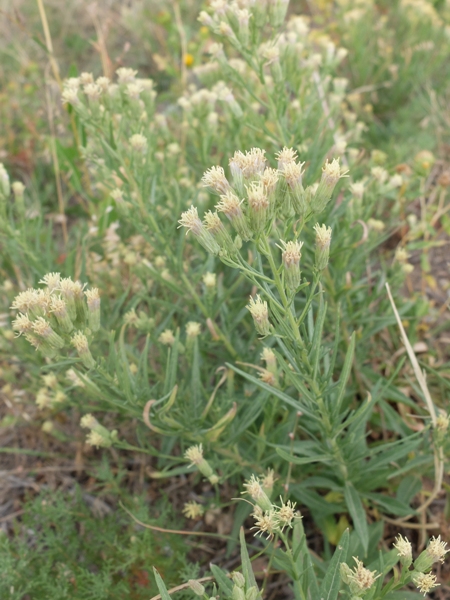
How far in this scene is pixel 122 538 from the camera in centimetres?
206

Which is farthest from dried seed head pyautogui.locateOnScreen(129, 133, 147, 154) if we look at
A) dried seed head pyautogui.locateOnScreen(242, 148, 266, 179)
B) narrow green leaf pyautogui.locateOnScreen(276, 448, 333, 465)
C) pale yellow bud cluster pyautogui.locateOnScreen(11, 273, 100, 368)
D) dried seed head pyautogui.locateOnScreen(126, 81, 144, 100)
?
narrow green leaf pyautogui.locateOnScreen(276, 448, 333, 465)

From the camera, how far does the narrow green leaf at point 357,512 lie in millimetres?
1688

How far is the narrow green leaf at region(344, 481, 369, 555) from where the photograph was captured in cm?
169

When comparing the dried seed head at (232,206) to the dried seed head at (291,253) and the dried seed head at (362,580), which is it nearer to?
the dried seed head at (291,253)

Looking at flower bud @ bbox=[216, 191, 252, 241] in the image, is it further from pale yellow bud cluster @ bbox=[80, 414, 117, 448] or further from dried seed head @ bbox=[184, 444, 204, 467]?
pale yellow bud cluster @ bbox=[80, 414, 117, 448]

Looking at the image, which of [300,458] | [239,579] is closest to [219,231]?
[300,458]

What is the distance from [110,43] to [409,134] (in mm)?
3353

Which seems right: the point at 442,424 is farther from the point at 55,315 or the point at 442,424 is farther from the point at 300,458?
the point at 55,315

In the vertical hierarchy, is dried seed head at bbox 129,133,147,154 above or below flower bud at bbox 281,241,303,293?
above

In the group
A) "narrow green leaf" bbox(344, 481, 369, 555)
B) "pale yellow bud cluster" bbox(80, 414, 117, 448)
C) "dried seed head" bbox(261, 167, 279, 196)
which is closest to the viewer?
"dried seed head" bbox(261, 167, 279, 196)

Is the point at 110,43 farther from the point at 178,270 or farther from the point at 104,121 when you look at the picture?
the point at 178,270

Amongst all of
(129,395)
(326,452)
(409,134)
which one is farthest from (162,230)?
(409,134)

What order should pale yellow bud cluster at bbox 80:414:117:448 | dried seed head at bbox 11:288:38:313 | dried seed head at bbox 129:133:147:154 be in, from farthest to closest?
dried seed head at bbox 129:133:147:154, pale yellow bud cluster at bbox 80:414:117:448, dried seed head at bbox 11:288:38:313

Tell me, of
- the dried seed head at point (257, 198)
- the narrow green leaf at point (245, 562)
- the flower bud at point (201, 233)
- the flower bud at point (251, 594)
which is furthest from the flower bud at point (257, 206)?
the flower bud at point (251, 594)
